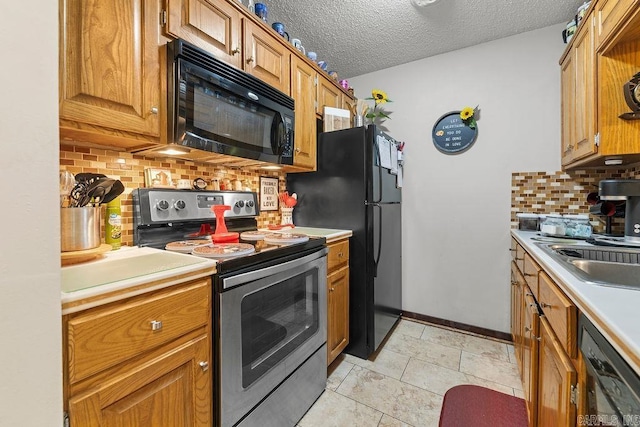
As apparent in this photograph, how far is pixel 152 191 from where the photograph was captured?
1.36 m

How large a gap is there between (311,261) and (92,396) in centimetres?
97

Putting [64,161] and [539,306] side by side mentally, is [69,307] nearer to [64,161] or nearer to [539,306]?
[64,161]

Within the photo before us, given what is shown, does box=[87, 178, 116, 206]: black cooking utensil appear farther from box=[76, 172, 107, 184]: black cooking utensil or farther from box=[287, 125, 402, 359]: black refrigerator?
box=[287, 125, 402, 359]: black refrigerator

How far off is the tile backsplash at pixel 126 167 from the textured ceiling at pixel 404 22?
3.33 ft

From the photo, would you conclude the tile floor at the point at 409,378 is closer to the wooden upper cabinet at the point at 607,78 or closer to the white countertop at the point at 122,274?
the white countertop at the point at 122,274

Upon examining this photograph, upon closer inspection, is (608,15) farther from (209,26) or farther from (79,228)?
(79,228)

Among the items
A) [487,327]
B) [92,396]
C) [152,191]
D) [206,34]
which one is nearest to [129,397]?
[92,396]

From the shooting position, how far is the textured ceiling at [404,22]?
186 cm

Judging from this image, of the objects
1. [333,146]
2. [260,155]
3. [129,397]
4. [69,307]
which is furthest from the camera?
[333,146]

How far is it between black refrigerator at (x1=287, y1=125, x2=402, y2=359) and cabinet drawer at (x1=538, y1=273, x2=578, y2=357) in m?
1.05

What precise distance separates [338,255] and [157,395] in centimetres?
120

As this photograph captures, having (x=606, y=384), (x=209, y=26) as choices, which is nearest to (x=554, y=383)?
(x=606, y=384)

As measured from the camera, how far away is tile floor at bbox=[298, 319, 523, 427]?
1500 millimetres

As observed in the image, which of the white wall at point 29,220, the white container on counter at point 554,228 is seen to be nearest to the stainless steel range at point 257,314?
the white wall at point 29,220
